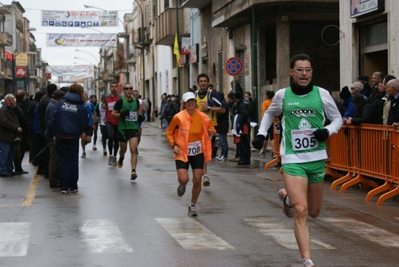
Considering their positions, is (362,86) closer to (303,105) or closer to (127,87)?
(127,87)

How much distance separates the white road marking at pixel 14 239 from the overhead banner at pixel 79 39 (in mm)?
47866

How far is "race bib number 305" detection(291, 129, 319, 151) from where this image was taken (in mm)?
7664

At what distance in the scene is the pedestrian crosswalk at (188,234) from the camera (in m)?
8.84

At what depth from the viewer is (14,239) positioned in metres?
9.38

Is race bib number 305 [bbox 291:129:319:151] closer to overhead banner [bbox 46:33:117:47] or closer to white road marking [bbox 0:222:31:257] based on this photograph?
white road marking [bbox 0:222:31:257]

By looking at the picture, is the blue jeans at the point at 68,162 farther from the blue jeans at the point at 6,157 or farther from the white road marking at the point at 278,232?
the white road marking at the point at 278,232

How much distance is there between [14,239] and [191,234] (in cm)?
197

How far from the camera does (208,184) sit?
1443 cm

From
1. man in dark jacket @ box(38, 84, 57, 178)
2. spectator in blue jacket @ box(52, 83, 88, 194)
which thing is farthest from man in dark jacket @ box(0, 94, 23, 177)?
spectator in blue jacket @ box(52, 83, 88, 194)

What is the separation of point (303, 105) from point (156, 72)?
57368 mm

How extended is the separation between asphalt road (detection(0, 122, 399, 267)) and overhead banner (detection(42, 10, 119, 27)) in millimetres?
37919

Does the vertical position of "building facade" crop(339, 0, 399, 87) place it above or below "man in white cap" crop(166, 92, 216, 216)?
above

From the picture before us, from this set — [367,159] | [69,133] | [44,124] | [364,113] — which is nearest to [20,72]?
[44,124]

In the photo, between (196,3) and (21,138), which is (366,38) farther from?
(196,3)
